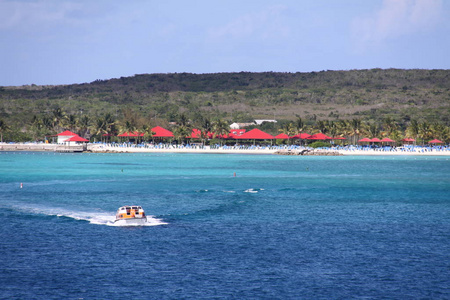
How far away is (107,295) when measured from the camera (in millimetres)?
24547

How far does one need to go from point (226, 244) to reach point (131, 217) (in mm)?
8470

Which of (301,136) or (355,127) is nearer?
(301,136)

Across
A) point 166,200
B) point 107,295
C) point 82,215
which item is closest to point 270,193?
point 166,200

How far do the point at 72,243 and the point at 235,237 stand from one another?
968 cm

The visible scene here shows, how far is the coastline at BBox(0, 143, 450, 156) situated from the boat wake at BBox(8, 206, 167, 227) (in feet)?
335

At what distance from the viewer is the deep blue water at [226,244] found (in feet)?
84.5

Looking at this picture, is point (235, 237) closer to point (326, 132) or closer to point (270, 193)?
point (270, 193)

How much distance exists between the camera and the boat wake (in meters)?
40.7

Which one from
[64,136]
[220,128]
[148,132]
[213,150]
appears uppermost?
[220,128]

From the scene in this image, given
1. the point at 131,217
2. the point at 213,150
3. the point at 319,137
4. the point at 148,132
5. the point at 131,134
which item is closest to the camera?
the point at 131,217

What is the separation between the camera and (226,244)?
33688mm

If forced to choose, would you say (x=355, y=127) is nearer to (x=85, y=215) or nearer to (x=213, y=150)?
(x=213, y=150)

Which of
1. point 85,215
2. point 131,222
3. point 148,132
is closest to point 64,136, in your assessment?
point 148,132

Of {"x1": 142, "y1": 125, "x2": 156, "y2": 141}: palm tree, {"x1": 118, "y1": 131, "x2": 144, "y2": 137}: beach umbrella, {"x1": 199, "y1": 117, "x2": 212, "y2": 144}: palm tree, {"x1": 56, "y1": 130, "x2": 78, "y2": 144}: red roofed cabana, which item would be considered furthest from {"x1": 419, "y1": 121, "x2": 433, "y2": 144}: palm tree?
{"x1": 56, "y1": 130, "x2": 78, "y2": 144}: red roofed cabana
